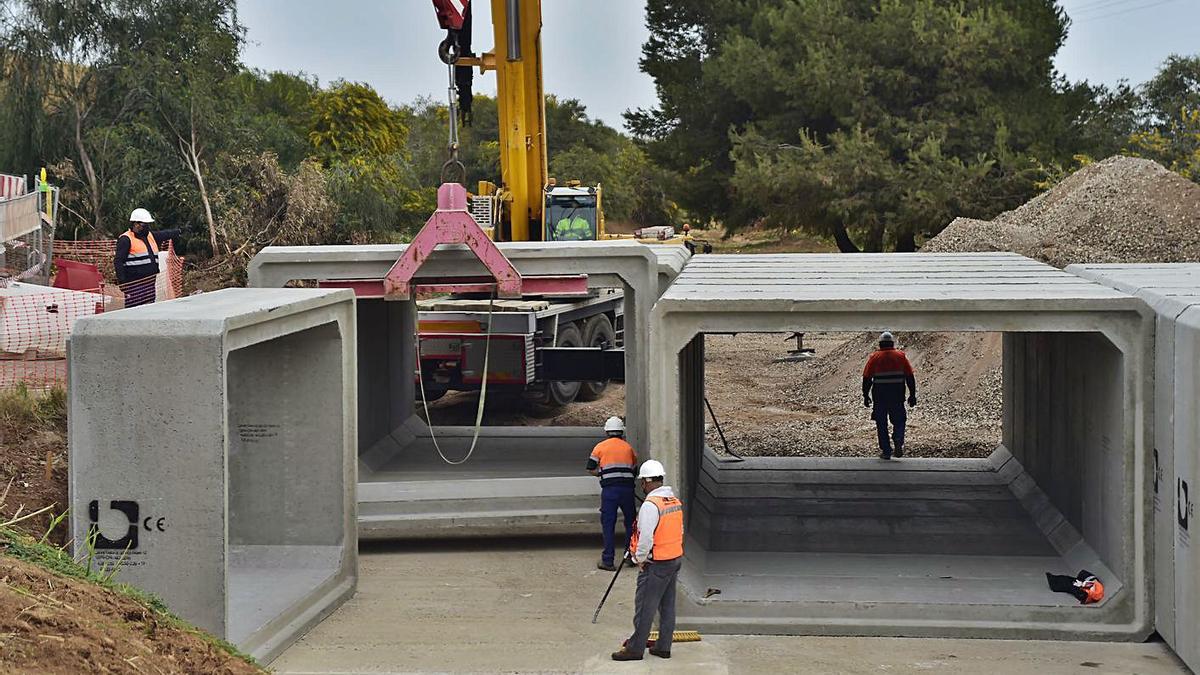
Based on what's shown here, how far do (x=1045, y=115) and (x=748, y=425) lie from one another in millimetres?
18718

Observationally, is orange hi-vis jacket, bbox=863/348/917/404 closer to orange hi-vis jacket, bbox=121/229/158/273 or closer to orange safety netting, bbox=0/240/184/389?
orange hi-vis jacket, bbox=121/229/158/273

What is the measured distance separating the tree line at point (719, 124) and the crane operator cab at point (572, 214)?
10.5 m

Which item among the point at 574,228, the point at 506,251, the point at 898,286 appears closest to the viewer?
the point at 898,286

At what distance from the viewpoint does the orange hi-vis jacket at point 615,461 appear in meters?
12.1

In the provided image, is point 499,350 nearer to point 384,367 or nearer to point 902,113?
point 384,367

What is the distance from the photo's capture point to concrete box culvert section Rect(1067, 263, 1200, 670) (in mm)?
9125

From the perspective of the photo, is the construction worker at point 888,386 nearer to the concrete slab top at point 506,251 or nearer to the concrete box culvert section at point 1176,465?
the concrete slab top at point 506,251

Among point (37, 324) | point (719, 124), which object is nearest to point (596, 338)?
point (37, 324)

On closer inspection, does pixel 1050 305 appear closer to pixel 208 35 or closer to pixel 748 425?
pixel 748 425

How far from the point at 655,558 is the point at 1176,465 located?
359 cm

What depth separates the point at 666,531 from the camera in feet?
31.6

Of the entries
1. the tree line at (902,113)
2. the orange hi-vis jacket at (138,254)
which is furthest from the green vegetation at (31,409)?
the tree line at (902,113)

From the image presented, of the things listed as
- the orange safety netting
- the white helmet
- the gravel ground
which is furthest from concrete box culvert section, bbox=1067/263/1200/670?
the orange safety netting

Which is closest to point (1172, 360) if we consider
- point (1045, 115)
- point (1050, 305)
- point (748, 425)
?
point (1050, 305)
